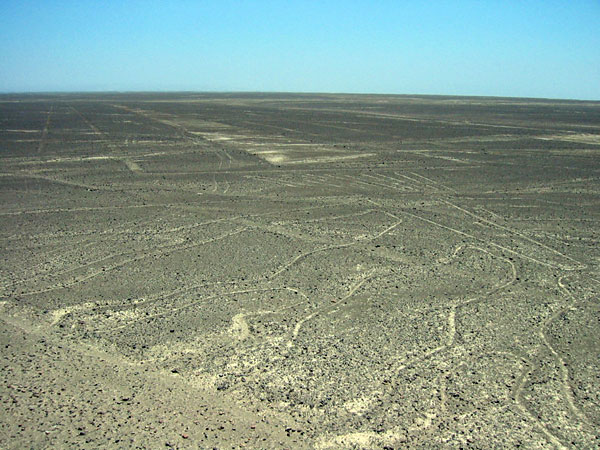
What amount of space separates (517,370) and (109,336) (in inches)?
152

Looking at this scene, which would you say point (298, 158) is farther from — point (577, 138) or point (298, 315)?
point (577, 138)

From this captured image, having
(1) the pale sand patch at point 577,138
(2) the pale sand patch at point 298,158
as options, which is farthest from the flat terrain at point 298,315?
(1) the pale sand patch at point 577,138

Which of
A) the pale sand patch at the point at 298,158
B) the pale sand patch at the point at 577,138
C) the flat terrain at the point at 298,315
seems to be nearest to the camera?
the flat terrain at the point at 298,315

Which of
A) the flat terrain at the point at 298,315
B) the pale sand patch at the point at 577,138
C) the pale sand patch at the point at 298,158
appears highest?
the pale sand patch at the point at 577,138

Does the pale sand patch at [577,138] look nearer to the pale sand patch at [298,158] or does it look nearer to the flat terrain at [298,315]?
the pale sand patch at [298,158]

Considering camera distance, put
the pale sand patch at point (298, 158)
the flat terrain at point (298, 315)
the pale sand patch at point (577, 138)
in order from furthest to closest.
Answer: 1. the pale sand patch at point (577, 138)
2. the pale sand patch at point (298, 158)
3. the flat terrain at point (298, 315)

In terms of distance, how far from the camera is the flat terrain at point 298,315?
381cm

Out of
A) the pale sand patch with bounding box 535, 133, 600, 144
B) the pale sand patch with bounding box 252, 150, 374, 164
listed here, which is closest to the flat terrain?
the pale sand patch with bounding box 252, 150, 374, 164

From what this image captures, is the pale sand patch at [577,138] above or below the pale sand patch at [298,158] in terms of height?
above

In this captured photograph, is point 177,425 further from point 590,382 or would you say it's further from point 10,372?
point 590,382

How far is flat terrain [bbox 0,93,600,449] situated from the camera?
12.5ft

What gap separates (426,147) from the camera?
20406 millimetres

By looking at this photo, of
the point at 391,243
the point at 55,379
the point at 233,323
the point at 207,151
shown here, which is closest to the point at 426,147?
the point at 207,151

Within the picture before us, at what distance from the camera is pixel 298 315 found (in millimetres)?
5543
